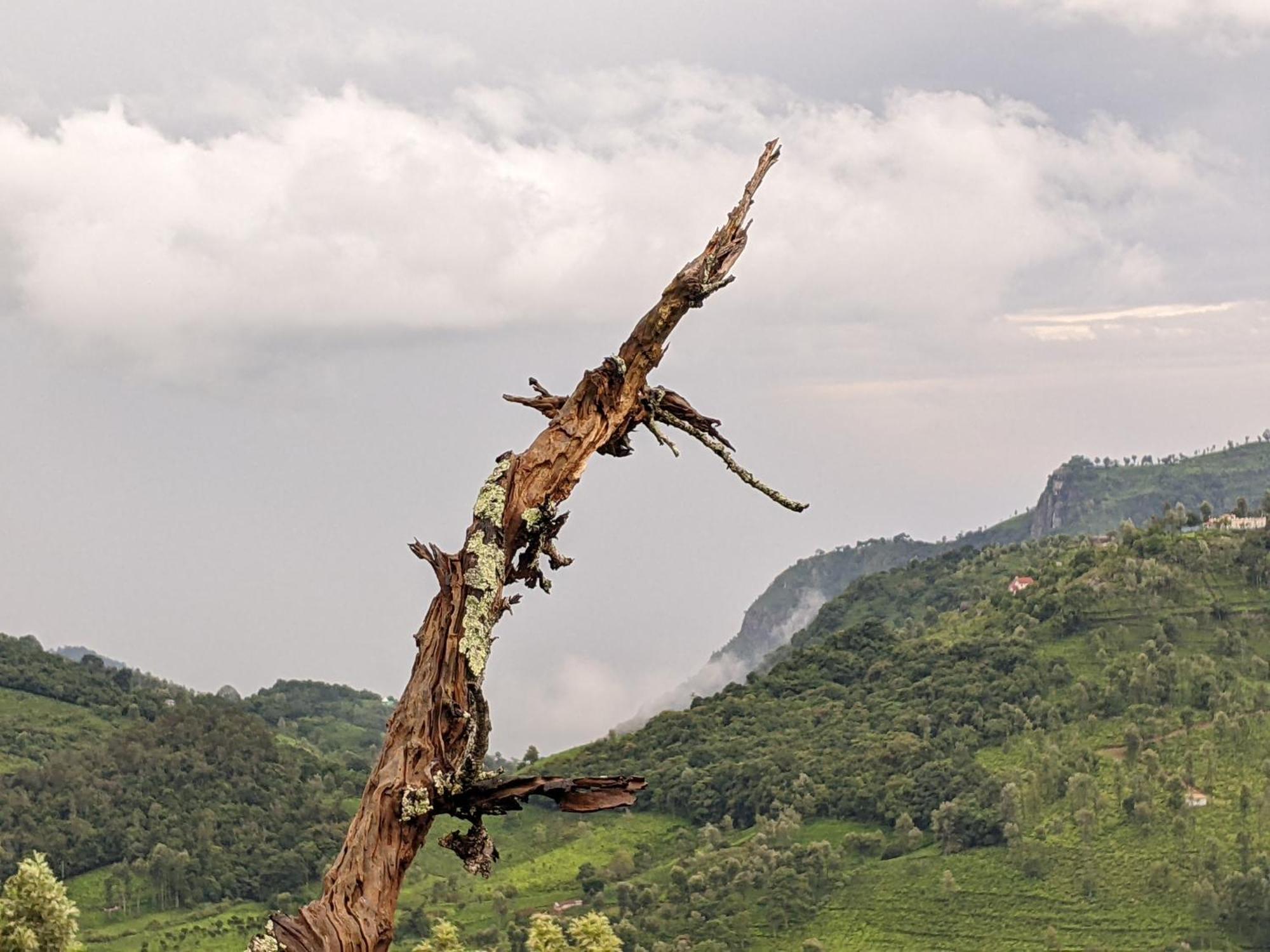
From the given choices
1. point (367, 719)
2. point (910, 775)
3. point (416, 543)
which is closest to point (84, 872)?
point (910, 775)

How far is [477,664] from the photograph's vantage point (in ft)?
13.9

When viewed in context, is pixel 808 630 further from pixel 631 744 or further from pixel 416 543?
pixel 416 543

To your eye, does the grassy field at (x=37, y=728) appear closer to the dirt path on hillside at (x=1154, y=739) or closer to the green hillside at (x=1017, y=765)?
the green hillside at (x=1017, y=765)

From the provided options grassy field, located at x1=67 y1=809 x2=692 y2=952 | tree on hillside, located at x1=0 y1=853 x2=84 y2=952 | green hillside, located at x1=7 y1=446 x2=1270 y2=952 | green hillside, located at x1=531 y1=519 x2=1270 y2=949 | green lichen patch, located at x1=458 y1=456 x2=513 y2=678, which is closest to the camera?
green lichen patch, located at x1=458 y1=456 x2=513 y2=678

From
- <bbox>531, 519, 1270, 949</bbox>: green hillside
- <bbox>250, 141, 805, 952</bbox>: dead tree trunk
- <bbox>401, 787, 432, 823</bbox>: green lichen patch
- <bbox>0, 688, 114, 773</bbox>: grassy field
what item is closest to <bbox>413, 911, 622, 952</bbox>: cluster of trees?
<bbox>250, 141, 805, 952</bbox>: dead tree trunk

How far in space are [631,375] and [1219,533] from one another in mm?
102710

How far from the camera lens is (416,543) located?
444 cm

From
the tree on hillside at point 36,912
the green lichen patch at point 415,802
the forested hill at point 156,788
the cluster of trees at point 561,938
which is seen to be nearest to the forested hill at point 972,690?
the forested hill at point 156,788

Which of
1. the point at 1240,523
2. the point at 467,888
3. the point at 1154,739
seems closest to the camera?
the point at 467,888

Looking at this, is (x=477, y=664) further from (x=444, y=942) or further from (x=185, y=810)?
(x=185, y=810)

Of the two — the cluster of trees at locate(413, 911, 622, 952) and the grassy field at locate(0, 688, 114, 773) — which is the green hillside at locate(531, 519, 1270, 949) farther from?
the cluster of trees at locate(413, 911, 622, 952)

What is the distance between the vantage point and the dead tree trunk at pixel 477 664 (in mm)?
4082

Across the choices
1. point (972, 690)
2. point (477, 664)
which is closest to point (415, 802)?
point (477, 664)

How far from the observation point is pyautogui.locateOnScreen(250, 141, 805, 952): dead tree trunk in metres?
4.08
